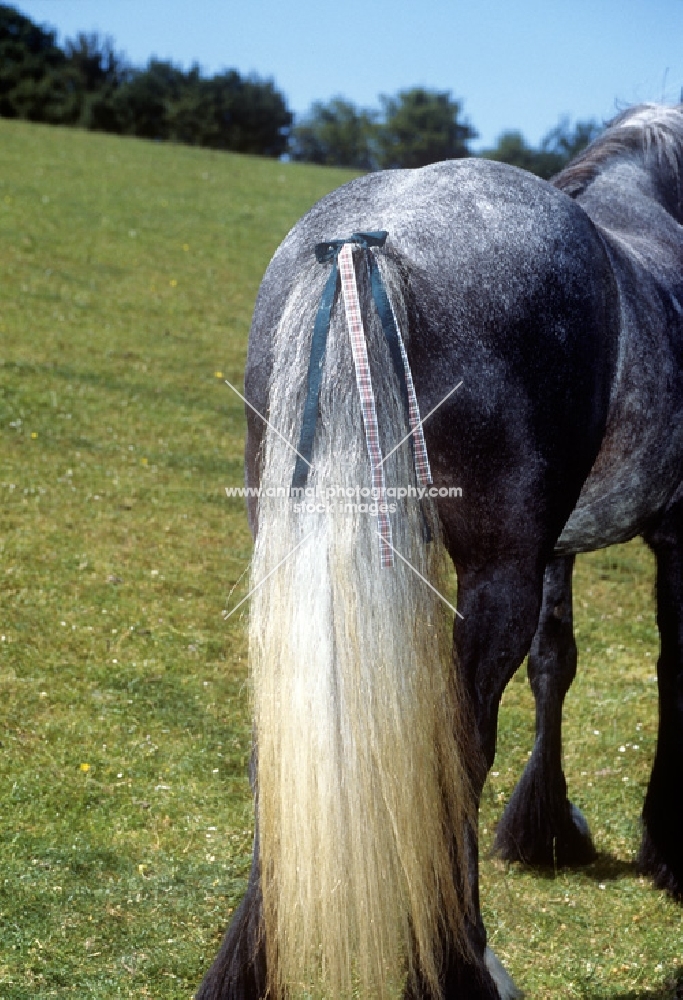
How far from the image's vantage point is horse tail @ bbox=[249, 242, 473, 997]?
226cm

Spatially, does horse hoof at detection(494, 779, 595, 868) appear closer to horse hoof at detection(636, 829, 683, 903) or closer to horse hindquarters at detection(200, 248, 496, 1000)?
horse hoof at detection(636, 829, 683, 903)

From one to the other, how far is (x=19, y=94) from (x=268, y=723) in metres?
38.2

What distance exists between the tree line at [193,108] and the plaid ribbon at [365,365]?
3430 cm

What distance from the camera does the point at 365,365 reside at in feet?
7.38

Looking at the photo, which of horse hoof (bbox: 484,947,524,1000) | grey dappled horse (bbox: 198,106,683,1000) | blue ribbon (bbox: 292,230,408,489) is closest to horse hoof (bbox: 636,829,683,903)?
horse hoof (bbox: 484,947,524,1000)

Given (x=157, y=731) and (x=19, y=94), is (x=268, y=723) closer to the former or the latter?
(x=157, y=731)

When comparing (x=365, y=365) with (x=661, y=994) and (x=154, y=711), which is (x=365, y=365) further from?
(x=154, y=711)

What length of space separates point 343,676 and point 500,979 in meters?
1.25

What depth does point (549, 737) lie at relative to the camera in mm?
4047

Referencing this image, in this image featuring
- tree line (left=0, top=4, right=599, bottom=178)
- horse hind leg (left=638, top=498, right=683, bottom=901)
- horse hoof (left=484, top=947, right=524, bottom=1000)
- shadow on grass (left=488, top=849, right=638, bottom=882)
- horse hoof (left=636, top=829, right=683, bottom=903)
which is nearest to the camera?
horse hoof (left=484, top=947, right=524, bottom=1000)

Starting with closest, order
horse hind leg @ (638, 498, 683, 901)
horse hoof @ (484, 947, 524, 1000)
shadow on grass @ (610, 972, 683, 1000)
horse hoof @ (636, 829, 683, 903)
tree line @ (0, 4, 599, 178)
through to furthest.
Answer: horse hoof @ (484, 947, 524, 1000) → shadow on grass @ (610, 972, 683, 1000) → horse hind leg @ (638, 498, 683, 901) → horse hoof @ (636, 829, 683, 903) → tree line @ (0, 4, 599, 178)

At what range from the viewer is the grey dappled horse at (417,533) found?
2.28 m

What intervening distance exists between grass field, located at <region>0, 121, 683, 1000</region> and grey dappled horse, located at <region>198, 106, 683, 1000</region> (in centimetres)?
77

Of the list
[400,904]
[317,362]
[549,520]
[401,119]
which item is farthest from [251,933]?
[401,119]
